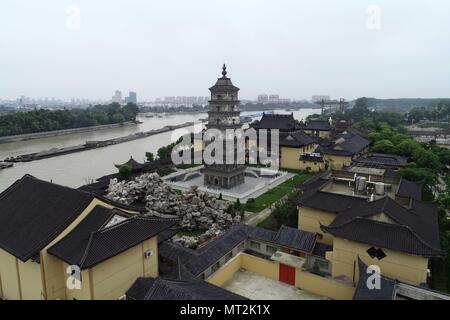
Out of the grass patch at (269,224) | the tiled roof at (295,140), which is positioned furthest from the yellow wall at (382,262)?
the tiled roof at (295,140)

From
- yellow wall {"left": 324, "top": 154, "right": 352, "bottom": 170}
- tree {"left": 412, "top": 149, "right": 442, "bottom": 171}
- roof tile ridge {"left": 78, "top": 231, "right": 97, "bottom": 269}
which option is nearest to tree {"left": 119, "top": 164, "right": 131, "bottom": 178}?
roof tile ridge {"left": 78, "top": 231, "right": 97, "bottom": 269}

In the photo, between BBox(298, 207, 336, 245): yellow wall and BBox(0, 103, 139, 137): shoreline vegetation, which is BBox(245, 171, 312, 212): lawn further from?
BBox(0, 103, 139, 137): shoreline vegetation

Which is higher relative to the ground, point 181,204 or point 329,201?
point 329,201

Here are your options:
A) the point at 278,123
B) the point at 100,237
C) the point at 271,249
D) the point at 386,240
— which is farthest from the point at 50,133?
the point at 386,240

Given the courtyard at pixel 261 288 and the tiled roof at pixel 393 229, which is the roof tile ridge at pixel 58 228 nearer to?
the courtyard at pixel 261 288

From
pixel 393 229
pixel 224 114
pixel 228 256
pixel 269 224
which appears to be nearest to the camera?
pixel 393 229

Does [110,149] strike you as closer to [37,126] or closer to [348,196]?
[37,126]

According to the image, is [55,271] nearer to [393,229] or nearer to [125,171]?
[393,229]
